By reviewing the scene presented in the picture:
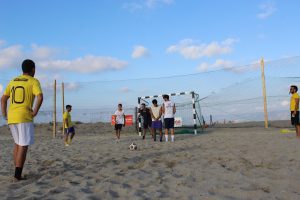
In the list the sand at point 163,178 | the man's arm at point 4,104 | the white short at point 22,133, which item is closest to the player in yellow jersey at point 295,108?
the sand at point 163,178

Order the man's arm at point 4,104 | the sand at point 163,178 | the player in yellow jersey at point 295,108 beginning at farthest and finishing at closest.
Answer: the player in yellow jersey at point 295,108 → the man's arm at point 4,104 → the sand at point 163,178

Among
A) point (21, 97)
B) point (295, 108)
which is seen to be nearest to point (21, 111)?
point (21, 97)

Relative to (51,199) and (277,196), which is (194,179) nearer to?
(277,196)

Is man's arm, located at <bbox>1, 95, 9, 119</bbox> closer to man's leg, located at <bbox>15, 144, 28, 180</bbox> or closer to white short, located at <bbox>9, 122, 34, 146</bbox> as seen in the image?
white short, located at <bbox>9, 122, 34, 146</bbox>

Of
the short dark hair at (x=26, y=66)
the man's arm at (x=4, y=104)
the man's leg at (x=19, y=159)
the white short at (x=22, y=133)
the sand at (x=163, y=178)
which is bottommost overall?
the sand at (x=163, y=178)

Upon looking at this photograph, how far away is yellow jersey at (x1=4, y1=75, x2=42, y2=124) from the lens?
4254mm

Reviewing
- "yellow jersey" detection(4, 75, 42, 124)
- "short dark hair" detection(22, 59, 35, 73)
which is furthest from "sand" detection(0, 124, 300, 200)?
"short dark hair" detection(22, 59, 35, 73)

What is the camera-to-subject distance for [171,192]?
344 centimetres

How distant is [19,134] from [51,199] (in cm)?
137

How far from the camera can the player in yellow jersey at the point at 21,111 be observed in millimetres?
4227

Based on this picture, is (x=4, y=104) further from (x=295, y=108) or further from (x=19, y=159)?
(x=295, y=108)

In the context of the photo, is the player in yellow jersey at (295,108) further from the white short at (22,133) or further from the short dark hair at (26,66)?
the white short at (22,133)

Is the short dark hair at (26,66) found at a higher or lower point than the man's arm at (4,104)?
higher

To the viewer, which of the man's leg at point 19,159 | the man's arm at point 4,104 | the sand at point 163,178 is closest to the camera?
the sand at point 163,178
